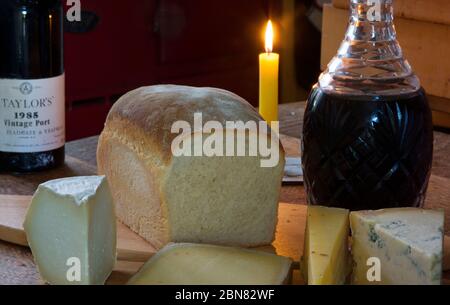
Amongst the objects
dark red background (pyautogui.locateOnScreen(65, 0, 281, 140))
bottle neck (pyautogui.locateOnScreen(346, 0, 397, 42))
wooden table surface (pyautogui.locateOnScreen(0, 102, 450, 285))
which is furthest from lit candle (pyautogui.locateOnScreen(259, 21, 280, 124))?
dark red background (pyautogui.locateOnScreen(65, 0, 281, 140))

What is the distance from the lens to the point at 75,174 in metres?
1.50

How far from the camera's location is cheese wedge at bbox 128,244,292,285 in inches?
38.5

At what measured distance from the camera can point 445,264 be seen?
3.67 ft

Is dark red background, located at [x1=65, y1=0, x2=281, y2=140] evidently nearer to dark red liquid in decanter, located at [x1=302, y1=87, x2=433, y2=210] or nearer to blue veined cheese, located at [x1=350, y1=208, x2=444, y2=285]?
dark red liquid in decanter, located at [x1=302, y1=87, x2=433, y2=210]

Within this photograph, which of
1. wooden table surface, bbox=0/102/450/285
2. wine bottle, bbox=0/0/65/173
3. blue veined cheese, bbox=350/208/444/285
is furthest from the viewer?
wine bottle, bbox=0/0/65/173

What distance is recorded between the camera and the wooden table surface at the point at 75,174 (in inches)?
43.7

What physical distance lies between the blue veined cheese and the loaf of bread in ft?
0.60

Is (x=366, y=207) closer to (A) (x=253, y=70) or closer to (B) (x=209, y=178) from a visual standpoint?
(B) (x=209, y=178)

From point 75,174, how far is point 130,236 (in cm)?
33

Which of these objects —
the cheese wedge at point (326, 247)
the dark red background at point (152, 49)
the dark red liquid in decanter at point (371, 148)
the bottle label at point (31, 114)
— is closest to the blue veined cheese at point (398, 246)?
the cheese wedge at point (326, 247)

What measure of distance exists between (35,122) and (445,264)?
703mm

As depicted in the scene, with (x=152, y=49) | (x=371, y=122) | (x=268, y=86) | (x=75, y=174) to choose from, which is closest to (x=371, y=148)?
(x=371, y=122)

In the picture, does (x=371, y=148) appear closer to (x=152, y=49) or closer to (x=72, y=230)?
(x=72, y=230)

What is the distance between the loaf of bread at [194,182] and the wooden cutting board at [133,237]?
0.07ft
